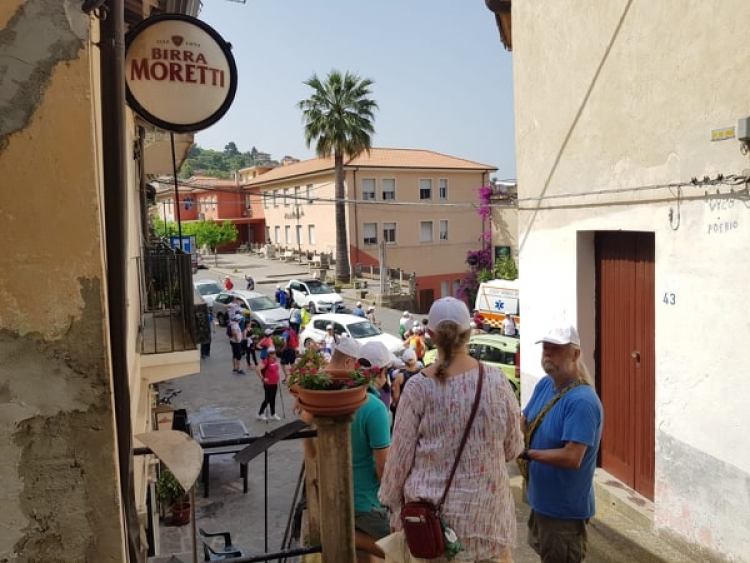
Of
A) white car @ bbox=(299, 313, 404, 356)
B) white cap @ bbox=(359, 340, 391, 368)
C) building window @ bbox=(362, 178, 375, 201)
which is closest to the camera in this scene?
white cap @ bbox=(359, 340, 391, 368)

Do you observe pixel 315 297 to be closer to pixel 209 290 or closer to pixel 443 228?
pixel 209 290

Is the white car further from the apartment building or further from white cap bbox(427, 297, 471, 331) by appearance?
the apartment building

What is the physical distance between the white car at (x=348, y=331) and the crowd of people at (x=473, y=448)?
14.3 metres

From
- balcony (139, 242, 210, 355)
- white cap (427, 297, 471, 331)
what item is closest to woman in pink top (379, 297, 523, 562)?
white cap (427, 297, 471, 331)

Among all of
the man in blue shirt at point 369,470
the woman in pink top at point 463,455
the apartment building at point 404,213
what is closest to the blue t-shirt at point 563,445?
the woman in pink top at point 463,455

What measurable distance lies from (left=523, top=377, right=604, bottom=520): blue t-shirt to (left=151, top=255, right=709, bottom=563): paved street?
160 centimetres

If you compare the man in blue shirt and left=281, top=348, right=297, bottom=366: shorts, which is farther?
left=281, top=348, right=297, bottom=366: shorts

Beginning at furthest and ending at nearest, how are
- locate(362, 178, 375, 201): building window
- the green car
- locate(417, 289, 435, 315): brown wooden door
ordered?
locate(362, 178, 375, 201): building window < locate(417, 289, 435, 315): brown wooden door < the green car

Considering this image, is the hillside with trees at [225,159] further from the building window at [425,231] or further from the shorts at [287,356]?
the shorts at [287,356]

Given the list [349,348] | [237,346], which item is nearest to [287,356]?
[237,346]

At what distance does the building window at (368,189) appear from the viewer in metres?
39.8

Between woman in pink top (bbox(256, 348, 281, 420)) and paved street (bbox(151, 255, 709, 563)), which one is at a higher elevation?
woman in pink top (bbox(256, 348, 281, 420))

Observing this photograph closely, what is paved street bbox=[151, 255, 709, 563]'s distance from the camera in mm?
5918

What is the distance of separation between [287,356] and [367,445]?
12717 millimetres
